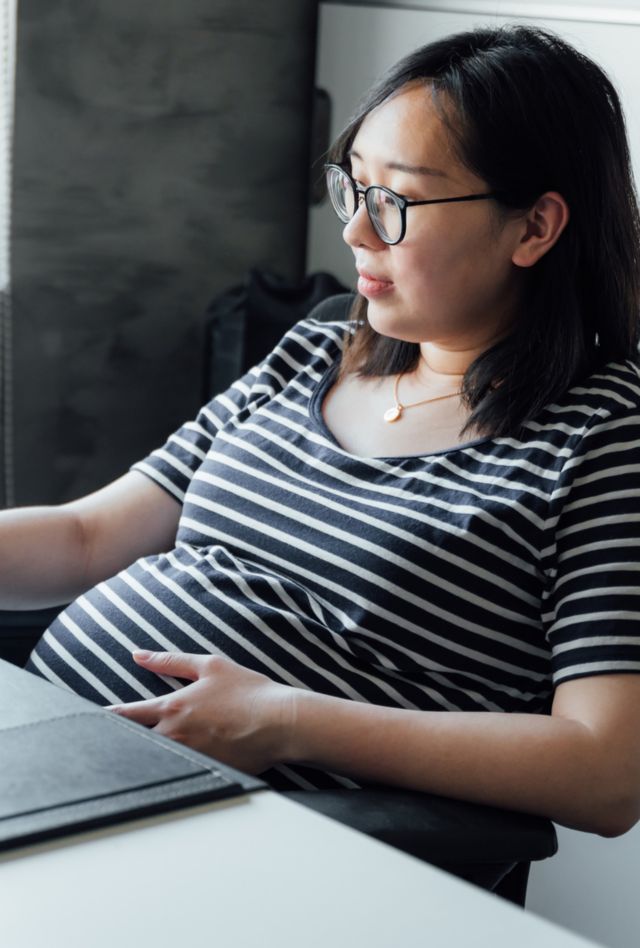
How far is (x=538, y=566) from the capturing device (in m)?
1.22

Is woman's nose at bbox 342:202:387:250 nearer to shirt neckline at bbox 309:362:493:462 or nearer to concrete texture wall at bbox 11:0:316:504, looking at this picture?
shirt neckline at bbox 309:362:493:462

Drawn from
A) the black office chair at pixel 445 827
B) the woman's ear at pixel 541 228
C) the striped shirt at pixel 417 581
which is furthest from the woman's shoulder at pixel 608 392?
the black office chair at pixel 445 827

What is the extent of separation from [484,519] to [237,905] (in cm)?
60

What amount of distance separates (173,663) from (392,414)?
383 millimetres

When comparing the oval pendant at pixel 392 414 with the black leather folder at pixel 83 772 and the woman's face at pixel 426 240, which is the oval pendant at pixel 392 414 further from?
the black leather folder at pixel 83 772

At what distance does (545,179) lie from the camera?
1.32m

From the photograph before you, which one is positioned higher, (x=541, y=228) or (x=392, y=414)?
(x=541, y=228)

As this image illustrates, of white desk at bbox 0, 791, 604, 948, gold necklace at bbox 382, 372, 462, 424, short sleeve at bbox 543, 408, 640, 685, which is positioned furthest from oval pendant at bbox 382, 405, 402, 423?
white desk at bbox 0, 791, 604, 948

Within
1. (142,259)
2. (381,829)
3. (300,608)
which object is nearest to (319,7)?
(142,259)

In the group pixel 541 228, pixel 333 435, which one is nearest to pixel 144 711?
pixel 333 435

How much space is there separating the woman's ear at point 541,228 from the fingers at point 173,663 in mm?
523

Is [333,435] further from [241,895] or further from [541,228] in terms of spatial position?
[241,895]

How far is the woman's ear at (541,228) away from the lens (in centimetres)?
132

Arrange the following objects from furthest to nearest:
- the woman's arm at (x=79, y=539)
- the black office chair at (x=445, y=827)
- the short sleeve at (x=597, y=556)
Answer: the woman's arm at (x=79, y=539) < the short sleeve at (x=597, y=556) < the black office chair at (x=445, y=827)
